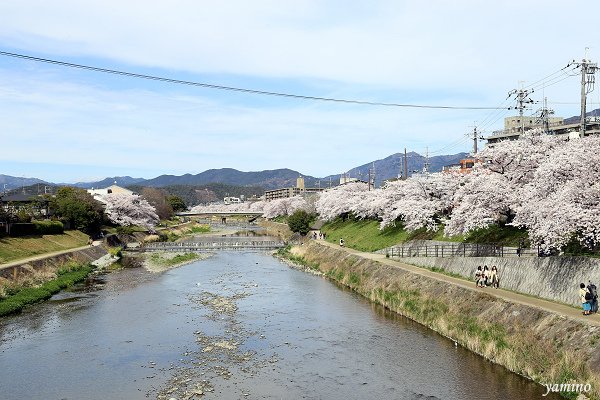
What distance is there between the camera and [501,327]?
911 inches

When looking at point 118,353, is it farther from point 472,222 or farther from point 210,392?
point 472,222

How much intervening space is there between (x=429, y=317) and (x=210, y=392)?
14775 millimetres

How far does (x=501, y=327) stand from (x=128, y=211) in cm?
8755

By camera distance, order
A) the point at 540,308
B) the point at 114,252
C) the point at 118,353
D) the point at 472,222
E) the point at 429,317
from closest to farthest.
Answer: the point at 540,308 < the point at 118,353 < the point at 429,317 < the point at 472,222 < the point at 114,252

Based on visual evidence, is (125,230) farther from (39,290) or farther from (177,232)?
(39,290)

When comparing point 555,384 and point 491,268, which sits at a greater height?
point 491,268

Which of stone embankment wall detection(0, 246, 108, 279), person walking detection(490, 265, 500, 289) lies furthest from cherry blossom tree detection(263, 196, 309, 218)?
person walking detection(490, 265, 500, 289)

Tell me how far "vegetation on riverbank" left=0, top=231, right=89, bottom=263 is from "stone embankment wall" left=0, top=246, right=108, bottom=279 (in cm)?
211

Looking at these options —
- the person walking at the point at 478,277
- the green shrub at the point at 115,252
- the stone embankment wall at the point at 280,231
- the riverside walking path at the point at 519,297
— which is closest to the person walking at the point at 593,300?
the riverside walking path at the point at 519,297

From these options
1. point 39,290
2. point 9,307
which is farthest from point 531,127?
point 9,307

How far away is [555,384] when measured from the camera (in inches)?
733

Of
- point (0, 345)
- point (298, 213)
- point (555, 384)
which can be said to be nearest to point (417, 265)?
point (555, 384)

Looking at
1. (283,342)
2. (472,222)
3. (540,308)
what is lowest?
(283,342)

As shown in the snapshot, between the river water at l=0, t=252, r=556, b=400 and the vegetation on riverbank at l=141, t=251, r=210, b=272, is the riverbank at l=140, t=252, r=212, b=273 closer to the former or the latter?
the vegetation on riverbank at l=141, t=251, r=210, b=272
